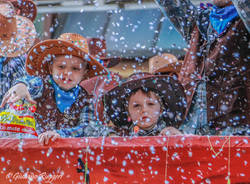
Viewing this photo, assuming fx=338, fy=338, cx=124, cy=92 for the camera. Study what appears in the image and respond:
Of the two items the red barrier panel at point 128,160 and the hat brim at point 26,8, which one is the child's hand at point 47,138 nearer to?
the red barrier panel at point 128,160

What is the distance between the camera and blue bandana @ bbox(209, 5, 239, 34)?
6.82 feet

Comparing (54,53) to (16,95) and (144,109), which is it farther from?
(144,109)

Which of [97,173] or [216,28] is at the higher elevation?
[216,28]

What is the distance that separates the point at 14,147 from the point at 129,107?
962mm

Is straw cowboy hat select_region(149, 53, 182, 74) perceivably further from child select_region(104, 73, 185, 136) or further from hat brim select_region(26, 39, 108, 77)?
child select_region(104, 73, 185, 136)

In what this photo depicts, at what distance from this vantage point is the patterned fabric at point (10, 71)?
10.6 ft

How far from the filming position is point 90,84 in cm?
308

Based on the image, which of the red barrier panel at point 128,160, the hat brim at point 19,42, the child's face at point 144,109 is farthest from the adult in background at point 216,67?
the hat brim at point 19,42

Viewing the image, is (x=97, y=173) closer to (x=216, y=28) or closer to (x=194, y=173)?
(x=194, y=173)

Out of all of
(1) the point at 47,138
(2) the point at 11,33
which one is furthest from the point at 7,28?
(1) the point at 47,138

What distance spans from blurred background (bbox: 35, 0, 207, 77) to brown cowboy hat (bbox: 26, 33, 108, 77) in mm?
3409

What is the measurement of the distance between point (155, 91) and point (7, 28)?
4.87 feet

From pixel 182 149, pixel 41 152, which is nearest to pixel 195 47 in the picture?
pixel 182 149

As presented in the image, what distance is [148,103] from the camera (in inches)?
90.8
